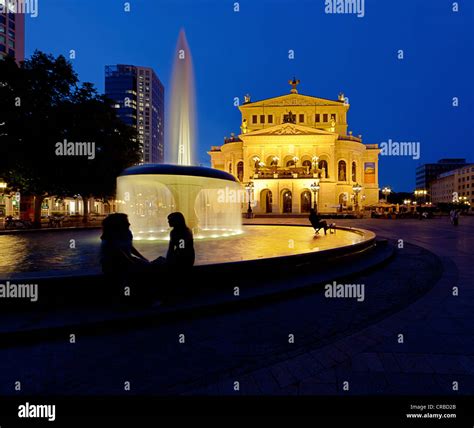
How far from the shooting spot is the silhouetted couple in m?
4.20

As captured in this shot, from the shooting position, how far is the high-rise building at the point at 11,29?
52.8 m

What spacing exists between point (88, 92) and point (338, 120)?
50.6 meters

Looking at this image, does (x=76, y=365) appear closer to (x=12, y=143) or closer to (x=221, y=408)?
(x=221, y=408)

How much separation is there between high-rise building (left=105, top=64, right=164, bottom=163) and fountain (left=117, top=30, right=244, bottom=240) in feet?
364

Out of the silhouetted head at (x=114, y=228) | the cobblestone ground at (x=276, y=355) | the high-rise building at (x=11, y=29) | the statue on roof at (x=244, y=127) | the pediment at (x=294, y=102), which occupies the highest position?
the high-rise building at (x=11, y=29)

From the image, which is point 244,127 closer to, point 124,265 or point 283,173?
point 283,173

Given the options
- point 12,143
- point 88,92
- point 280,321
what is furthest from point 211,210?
point 280,321

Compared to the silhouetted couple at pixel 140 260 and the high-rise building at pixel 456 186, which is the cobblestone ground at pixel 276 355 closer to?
the silhouetted couple at pixel 140 260

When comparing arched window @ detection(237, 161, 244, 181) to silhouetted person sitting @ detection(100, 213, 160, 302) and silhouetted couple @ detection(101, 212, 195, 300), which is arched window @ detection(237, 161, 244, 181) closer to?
silhouetted couple @ detection(101, 212, 195, 300)

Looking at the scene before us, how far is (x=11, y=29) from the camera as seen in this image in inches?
2152

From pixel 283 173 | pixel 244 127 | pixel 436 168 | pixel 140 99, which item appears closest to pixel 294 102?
pixel 244 127

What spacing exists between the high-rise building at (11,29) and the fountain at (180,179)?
5309 centimetres

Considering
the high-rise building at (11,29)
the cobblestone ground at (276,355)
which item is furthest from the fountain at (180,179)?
the high-rise building at (11,29)

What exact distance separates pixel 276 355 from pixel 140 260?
2168 mm
